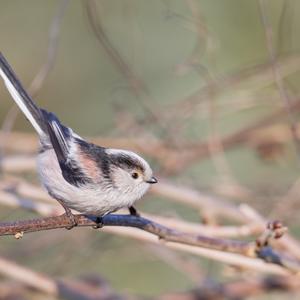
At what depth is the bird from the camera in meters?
2.11

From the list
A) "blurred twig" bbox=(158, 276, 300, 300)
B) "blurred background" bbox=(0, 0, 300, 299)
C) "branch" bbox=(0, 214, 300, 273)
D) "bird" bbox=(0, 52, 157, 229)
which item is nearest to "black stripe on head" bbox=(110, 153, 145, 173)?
"bird" bbox=(0, 52, 157, 229)

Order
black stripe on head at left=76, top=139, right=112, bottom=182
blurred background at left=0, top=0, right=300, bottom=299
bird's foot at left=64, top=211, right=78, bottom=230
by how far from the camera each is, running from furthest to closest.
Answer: blurred background at left=0, top=0, right=300, bottom=299 → black stripe on head at left=76, top=139, right=112, bottom=182 → bird's foot at left=64, top=211, right=78, bottom=230

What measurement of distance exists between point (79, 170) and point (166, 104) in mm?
2368

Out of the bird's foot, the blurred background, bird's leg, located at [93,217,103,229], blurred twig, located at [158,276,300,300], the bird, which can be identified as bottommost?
the bird's foot

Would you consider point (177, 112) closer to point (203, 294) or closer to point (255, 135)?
point (255, 135)

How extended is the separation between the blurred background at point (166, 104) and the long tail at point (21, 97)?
625 millimetres

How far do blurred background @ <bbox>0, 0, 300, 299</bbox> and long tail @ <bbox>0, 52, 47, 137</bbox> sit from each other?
0.63m

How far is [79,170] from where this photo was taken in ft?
7.06

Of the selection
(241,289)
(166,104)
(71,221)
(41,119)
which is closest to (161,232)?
(71,221)

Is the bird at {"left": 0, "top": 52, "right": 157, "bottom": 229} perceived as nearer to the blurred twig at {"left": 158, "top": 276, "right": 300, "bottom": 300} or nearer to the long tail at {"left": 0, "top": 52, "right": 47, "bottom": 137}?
the long tail at {"left": 0, "top": 52, "right": 47, "bottom": 137}

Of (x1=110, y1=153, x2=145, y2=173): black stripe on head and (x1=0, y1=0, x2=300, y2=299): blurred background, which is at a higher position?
(x1=0, y1=0, x2=300, y2=299): blurred background

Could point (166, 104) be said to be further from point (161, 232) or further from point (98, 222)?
point (98, 222)

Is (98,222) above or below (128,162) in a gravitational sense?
below

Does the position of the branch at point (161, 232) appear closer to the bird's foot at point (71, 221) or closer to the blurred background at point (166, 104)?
the bird's foot at point (71, 221)
